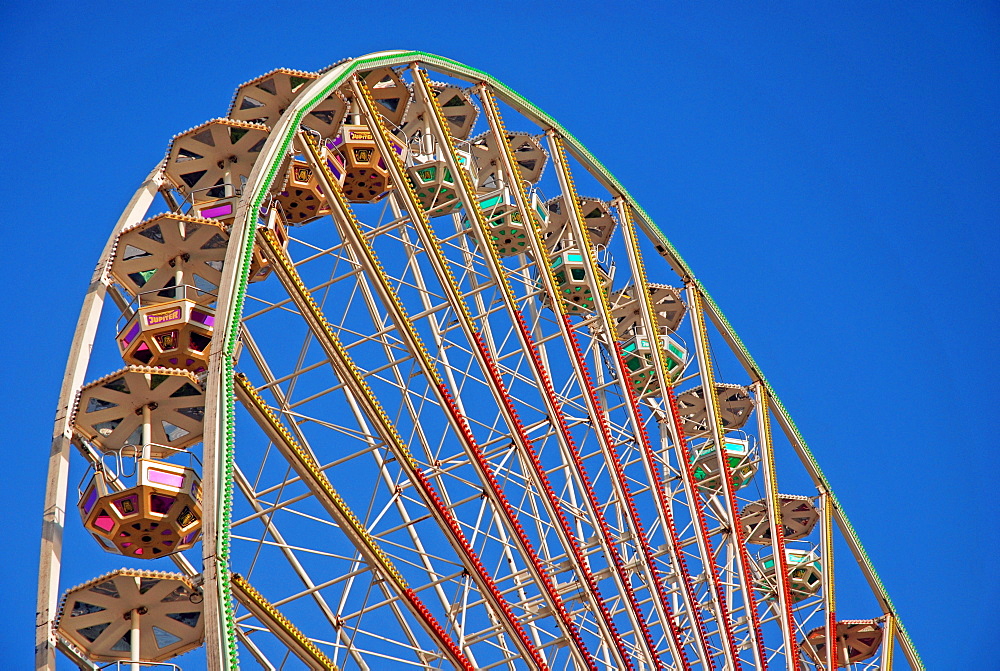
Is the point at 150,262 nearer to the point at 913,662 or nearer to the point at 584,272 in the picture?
the point at 584,272

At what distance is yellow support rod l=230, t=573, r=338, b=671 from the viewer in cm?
1540

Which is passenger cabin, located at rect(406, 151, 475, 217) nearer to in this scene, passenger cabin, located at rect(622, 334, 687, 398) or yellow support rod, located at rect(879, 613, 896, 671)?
passenger cabin, located at rect(622, 334, 687, 398)

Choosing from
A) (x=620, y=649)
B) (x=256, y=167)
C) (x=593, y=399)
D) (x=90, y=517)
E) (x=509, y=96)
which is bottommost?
(x=620, y=649)

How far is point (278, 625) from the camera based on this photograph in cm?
1596

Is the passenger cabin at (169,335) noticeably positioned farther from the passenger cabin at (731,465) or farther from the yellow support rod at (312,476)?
the passenger cabin at (731,465)

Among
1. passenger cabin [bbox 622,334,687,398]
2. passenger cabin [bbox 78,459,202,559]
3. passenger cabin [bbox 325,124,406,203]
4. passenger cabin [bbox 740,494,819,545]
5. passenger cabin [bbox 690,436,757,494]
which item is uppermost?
passenger cabin [bbox 325,124,406,203]

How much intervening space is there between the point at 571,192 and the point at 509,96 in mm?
2087

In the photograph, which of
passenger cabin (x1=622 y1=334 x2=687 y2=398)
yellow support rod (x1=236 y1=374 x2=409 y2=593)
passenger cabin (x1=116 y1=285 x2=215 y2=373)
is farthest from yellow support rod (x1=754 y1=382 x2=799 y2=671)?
passenger cabin (x1=116 y1=285 x2=215 y2=373)

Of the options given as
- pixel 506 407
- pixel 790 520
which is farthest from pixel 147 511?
pixel 790 520

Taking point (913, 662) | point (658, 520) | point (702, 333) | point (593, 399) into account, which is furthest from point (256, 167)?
point (913, 662)

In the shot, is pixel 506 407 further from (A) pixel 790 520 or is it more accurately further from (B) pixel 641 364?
(A) pixel 790 520

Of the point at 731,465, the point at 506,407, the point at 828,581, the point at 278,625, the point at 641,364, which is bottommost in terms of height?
the point at 278,625

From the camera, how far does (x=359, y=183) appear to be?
→ 23.2 m

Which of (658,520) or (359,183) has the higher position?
(359,183)
